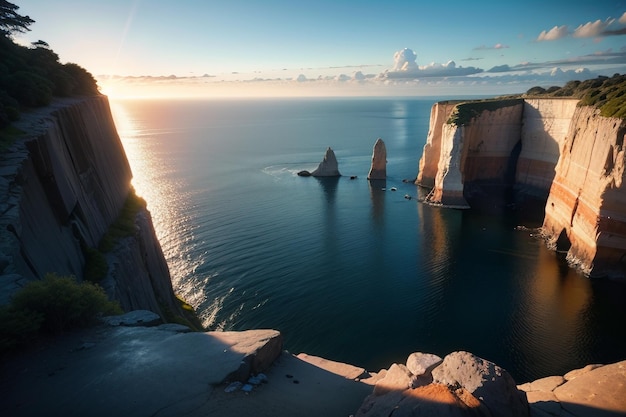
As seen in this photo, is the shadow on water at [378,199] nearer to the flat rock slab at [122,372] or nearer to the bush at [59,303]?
the flat rock slab at [122,372]

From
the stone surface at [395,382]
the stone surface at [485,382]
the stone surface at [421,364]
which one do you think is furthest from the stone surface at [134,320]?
the stone surface at [485,382]

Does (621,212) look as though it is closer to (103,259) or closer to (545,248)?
(545,248)

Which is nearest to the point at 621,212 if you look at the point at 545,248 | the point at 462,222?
the point at 545,248

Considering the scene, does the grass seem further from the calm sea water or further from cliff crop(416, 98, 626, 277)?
the calm sea water

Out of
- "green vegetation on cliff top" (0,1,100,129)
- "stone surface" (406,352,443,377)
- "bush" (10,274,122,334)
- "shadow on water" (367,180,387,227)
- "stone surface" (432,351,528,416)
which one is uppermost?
"green vegetation on cliff top" (0,1,100,129)

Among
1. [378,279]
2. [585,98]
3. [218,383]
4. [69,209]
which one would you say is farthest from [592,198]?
[69,209]

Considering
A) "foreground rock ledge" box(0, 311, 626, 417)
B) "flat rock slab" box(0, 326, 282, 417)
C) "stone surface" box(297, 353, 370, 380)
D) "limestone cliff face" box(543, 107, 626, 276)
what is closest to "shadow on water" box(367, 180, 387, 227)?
"limestone cliff face" box(543, 107, 626, 276)
